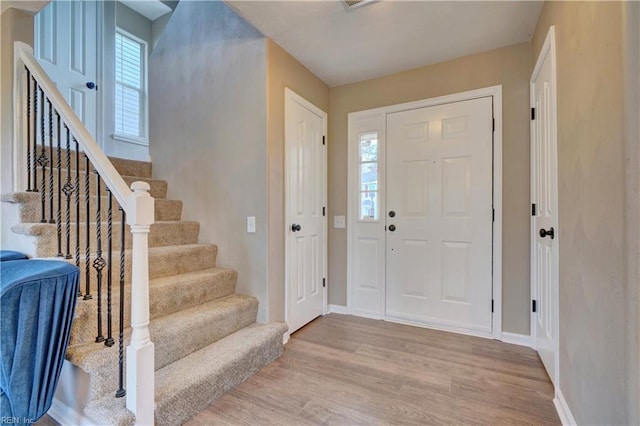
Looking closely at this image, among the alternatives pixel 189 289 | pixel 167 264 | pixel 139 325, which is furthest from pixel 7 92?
pixel 139 325

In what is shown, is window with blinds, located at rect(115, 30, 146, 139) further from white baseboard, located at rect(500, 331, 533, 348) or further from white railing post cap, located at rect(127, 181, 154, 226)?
white baseboard, located at rect(500, 331, 533, 348)

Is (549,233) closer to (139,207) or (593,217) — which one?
(593,217)

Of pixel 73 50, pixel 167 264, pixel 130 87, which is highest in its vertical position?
pixel 73 50

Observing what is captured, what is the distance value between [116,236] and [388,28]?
2528 millimetres

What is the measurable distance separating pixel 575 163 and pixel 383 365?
1641mm

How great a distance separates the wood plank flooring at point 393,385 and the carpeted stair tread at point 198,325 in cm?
37

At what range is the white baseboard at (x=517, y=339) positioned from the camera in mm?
2338

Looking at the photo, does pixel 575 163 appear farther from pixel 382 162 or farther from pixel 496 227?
pixel 382 162

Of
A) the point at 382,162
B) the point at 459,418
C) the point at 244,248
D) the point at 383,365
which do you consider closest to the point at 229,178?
the point at 244,248

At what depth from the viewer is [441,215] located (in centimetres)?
267

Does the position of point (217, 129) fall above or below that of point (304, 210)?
above

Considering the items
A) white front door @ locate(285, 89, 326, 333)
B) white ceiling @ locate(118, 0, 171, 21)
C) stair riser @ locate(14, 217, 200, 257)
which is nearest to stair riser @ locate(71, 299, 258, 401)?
white front door @ locate(285, 89, 326, 333)

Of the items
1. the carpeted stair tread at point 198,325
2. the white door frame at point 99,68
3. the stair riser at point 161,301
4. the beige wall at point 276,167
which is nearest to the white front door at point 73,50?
the white door frame at point 99,68

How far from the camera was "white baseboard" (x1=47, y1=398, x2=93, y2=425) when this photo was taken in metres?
1.40
